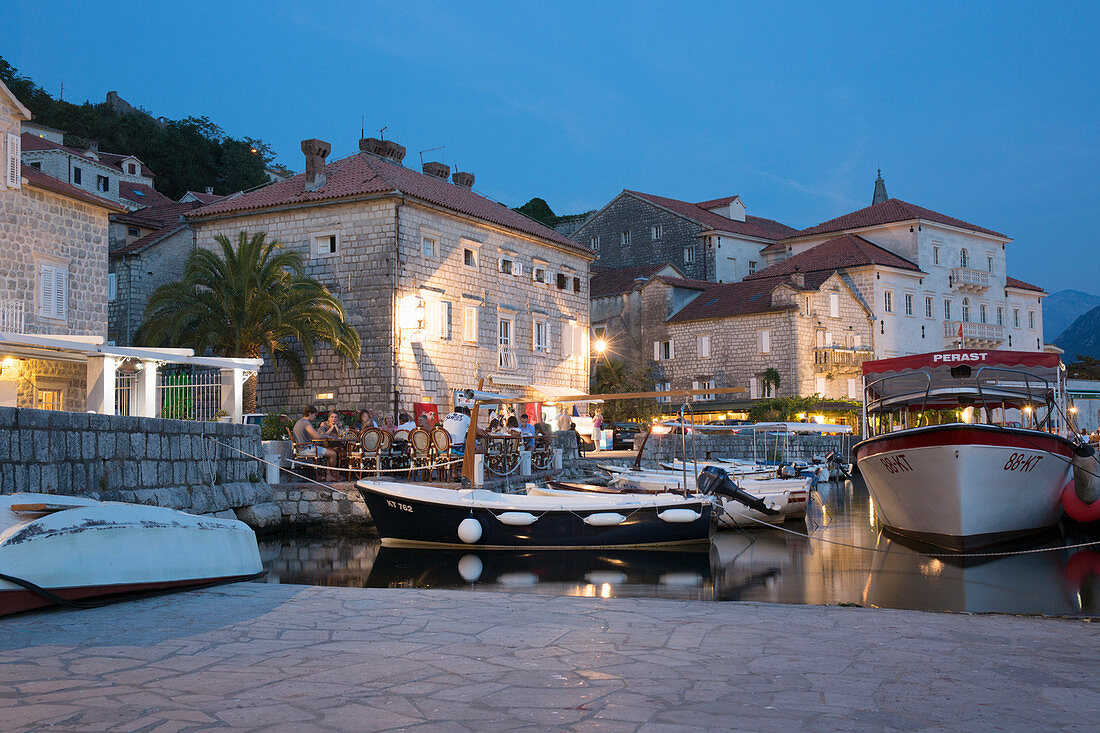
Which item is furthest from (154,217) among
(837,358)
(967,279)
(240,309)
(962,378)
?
(967,279)

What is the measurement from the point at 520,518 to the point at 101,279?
16.3 metres

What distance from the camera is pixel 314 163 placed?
104ft

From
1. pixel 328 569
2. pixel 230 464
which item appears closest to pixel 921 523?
pixel 328 569

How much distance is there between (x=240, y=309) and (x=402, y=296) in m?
5.11

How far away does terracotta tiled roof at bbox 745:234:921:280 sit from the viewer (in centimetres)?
5206

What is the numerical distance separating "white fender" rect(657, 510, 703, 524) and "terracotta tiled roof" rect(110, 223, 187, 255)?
83.7 ft

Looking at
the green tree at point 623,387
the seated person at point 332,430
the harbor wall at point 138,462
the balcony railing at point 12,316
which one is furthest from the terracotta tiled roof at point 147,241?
the harbor wall at point 138,462

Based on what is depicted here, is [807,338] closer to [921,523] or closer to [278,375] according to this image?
[278,375]

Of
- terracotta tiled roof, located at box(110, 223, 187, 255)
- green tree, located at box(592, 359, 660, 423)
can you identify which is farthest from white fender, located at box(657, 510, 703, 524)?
green tree, located at box(592, 359, 660, 423)

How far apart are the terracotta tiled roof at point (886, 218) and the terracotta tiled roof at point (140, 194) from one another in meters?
36.8

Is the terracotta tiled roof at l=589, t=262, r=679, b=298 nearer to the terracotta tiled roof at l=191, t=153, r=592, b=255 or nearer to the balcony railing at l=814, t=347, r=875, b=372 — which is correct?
the balcony railing at l=814, t=347, r=875, b=372

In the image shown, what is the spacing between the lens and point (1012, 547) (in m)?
15.7

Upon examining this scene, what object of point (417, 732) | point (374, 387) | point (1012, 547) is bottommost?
point (1012, 547)

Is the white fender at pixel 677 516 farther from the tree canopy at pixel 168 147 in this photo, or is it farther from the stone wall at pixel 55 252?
the tree canopy at pixel 168 147
